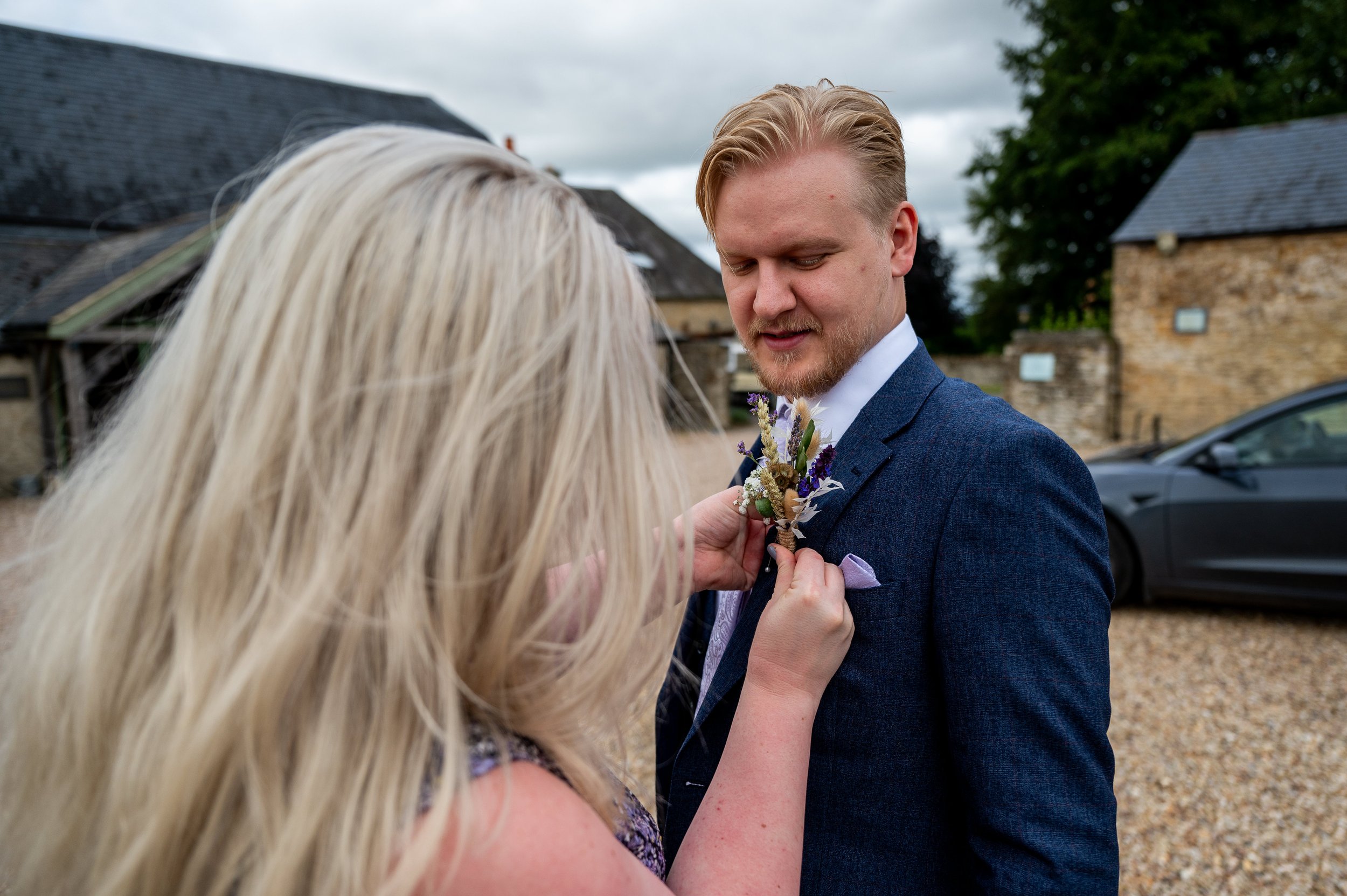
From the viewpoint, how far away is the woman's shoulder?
917 millimetres

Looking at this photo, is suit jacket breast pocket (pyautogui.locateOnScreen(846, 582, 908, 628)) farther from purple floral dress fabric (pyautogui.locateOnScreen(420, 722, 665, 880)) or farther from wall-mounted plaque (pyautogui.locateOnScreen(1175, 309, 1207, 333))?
wall-mounted plaque (pyautogui.locateOnScreen(1175, 309, 1207, 333))

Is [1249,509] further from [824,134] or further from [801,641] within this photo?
[801,641]

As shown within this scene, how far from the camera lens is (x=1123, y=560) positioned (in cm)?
644

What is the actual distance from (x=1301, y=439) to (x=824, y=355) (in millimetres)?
5719

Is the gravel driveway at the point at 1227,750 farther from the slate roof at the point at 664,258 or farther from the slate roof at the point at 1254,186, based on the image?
the slate roof at the point at 664,258

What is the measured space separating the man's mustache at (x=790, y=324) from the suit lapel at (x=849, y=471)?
0.67ft

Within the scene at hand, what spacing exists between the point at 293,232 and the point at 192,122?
93.2 ft

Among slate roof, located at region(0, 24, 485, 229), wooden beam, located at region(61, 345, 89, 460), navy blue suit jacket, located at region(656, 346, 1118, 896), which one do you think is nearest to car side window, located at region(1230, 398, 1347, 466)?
navy blue suit jacket, located at region(656, 346, 1118, 896)

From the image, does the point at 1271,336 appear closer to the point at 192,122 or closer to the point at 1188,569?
the point at 1188,569

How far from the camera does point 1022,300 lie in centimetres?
2955

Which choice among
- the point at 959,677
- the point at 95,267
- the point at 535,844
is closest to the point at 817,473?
the point at 959,677

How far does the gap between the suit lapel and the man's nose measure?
0.28 m

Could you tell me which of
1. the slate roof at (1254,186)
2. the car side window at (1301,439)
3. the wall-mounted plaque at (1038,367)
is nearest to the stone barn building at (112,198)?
the wall-mounted plaque at (1038,367)

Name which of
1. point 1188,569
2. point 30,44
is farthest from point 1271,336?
point 30,44
